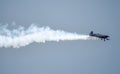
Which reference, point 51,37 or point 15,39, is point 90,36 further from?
point 15,39

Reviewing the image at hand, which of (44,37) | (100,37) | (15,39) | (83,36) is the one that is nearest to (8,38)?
(15,39)

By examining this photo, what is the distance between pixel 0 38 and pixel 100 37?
111ft

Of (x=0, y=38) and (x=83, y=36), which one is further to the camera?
(x=83, y=36)

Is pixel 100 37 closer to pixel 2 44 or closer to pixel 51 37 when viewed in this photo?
pixel 51 37

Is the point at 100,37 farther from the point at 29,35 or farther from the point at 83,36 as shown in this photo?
the point at 29,35

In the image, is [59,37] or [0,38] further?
[59,37]

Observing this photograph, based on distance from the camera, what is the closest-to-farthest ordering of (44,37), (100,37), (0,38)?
(0,38) → (44,37) → (100,37)

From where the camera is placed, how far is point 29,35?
102 metres

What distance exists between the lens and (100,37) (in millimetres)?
111062

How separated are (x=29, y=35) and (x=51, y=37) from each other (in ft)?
23.5

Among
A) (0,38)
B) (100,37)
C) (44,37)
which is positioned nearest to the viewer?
(0,38)

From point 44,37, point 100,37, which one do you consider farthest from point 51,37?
point 100,37

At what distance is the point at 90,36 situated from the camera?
111188 millimetres

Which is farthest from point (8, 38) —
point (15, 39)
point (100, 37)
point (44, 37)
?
point (100, 37)
